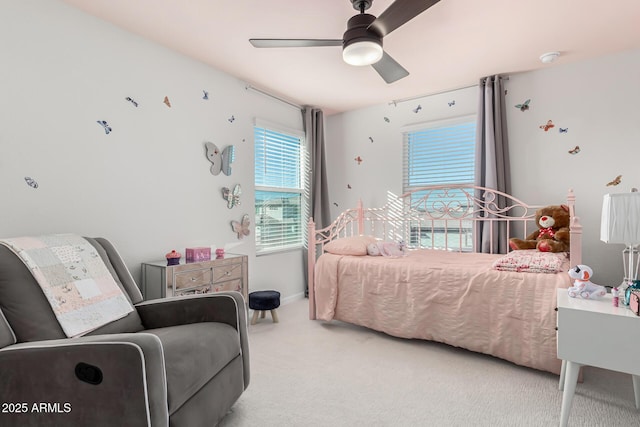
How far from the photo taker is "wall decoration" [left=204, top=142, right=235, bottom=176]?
9.68 ft

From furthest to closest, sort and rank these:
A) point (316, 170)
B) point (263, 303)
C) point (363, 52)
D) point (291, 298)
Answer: point (316, 170) < point (291, 298) < point (263, 303) < point (363, 52)

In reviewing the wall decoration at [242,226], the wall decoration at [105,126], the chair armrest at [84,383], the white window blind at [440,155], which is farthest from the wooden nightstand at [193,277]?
the white window blind at [440,155]

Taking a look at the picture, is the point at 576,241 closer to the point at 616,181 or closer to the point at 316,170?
the point at 616,181

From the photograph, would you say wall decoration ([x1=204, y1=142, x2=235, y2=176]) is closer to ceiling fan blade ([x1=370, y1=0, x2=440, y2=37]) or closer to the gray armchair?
the gray armchair

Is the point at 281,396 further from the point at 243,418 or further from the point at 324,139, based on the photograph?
the point at 324,139

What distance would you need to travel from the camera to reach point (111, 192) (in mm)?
2271

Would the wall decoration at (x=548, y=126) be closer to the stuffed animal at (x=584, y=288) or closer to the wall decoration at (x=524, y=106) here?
the wall decoration at (x=524, y=106)

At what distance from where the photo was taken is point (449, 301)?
2373 mm

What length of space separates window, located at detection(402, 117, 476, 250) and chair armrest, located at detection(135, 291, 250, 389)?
2.36 meters

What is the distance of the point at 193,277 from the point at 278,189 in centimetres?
156

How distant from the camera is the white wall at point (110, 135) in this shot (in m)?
1.88

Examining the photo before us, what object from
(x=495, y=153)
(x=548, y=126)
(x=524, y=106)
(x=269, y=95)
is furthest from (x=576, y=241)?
(x=269, y=95)

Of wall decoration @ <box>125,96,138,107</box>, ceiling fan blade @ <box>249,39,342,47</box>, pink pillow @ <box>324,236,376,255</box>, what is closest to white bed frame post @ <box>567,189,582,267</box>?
pink pillow @ <box>324,236,376,255</box>

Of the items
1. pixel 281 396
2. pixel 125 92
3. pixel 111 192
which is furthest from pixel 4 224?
pixel 281 396
